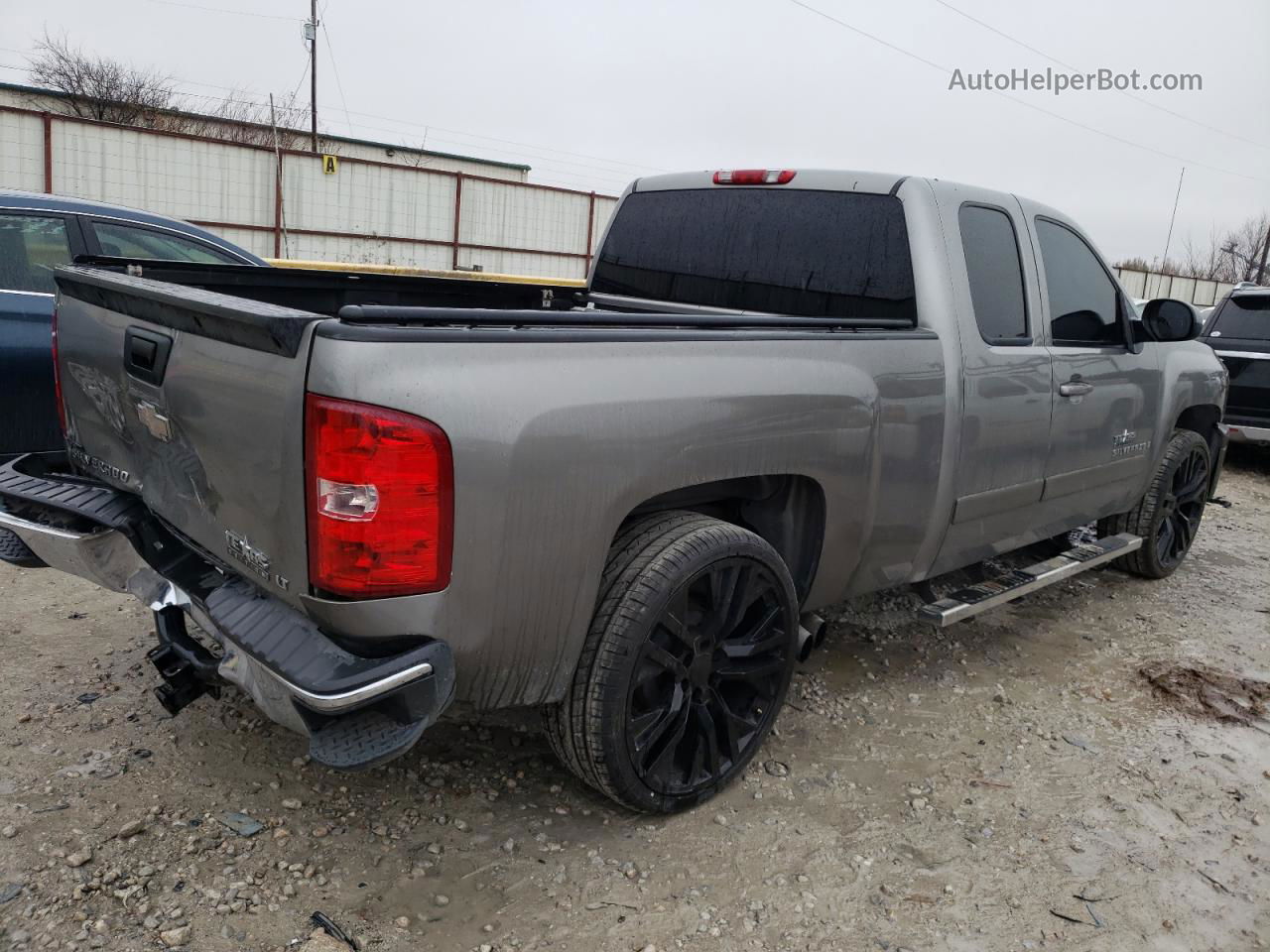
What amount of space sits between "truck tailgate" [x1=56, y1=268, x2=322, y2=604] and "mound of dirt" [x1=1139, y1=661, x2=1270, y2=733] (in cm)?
352

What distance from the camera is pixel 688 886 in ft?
8.64

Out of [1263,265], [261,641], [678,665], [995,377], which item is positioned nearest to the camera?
[261,641]

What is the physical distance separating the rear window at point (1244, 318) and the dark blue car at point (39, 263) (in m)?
8.66

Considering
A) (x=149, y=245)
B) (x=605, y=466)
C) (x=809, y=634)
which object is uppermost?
(x=149, y=245)

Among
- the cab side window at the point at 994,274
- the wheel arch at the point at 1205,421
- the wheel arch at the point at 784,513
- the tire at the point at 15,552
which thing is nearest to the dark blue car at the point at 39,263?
the tire at the point at 15,552

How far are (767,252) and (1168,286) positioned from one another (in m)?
39.4

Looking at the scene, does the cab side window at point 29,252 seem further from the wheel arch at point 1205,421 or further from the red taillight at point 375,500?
the wheel arch at point 1205,421

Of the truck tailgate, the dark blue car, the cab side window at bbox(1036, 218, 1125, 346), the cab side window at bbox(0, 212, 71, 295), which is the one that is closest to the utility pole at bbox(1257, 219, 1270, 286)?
the cab side window at bbox(1036, 218, 1125, 346)

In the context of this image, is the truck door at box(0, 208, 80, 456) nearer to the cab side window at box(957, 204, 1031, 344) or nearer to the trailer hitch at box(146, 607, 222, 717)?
the trailer hitch at box(146, 607, 222, 717)

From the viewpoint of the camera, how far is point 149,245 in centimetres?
551

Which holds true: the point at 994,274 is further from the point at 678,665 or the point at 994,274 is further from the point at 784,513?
the point at 678,665

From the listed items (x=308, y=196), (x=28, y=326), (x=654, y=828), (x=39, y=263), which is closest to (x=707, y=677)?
(x=654, y=828)

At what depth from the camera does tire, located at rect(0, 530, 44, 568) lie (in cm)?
308

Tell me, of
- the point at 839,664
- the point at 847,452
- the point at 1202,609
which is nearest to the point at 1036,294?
the point at 847,452
